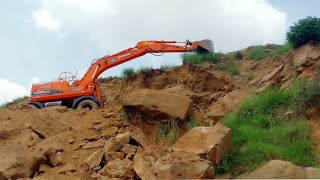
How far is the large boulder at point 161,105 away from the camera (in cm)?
906

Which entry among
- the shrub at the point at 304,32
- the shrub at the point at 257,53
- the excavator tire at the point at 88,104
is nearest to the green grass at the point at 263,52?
the shrub at the point at 257,53

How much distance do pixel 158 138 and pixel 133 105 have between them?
89 cm

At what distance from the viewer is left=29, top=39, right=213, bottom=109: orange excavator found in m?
12.6

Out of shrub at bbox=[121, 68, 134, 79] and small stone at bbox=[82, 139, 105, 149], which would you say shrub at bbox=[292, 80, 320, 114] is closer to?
small stone at bbox=[82, 139, 105, 149]

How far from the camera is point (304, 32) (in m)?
10.6

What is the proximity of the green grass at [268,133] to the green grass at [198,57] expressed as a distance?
14.7 feet

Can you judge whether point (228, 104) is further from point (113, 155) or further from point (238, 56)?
point (238, 56)

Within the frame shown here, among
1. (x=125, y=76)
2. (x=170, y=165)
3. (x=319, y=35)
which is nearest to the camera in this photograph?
(x=170, y=165)

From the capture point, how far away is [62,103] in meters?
12.8

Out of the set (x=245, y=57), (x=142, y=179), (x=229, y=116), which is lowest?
(x=142, y=179)

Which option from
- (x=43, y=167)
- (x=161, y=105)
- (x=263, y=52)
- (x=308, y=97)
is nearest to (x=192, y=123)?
(x=161, y=105)

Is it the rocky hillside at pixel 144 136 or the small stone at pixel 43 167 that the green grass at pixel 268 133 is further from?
the small stone at pixel 43 167

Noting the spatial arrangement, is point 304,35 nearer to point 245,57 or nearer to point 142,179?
point 245,57

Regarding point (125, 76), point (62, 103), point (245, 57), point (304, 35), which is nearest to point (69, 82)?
point (62, 103)
